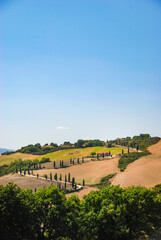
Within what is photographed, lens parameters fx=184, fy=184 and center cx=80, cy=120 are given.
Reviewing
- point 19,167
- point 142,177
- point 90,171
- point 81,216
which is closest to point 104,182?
point 142,177

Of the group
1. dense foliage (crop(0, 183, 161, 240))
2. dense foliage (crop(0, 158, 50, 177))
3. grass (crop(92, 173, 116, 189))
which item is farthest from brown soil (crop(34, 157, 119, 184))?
dense foliage (crop(0, 183, 161, 240))

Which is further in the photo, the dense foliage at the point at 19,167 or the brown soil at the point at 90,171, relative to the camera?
the dense foliage at the point at 19,167

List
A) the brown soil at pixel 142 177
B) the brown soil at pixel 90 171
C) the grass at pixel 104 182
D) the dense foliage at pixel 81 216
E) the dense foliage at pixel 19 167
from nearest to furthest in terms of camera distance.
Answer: the dense foliage at pixel 81 216
the brown soil at pixel 142 177
the grass at pixel 104 182
the brown soil at pixel 90 171
the dense foliage at pixel 19 167

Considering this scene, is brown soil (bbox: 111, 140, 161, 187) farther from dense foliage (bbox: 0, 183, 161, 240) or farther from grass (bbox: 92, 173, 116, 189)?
dense foliage (bbox: 0, 183, 161, 240)

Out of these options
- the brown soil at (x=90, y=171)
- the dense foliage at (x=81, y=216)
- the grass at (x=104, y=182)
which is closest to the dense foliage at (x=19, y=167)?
the brown soil at (x=90, y=171)

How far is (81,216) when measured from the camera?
34781 mm

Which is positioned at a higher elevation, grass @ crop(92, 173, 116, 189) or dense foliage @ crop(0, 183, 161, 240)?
dense foliage @ crop(0, 183, 161, 240)

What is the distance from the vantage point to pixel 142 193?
125 feet

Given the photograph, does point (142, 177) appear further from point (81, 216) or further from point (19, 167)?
point (19, 167)

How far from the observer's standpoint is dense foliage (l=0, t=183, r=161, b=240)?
3278cm

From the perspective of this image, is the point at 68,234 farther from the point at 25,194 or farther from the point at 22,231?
the point at 25,194

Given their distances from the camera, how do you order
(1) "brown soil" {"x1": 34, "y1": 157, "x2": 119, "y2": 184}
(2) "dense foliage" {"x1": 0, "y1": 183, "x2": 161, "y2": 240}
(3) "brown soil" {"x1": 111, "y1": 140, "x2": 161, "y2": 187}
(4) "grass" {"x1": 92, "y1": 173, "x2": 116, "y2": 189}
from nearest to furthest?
(2) "dense foliage" {"x1": 0, "y1": 183, "x2": 161, "y2": 240} < (3) "brown soil" {"x1": 111, "y1": 140, "x2": 161, "y2": 187} < (4) "grass" {"x1": 92, "y1": 173, "x2": 116, "y2": 189} < (1) "brown soil" {"x1": 34, "y1": 157, "x2": 119, "y2": 184}

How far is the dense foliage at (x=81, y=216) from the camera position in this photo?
32781mm

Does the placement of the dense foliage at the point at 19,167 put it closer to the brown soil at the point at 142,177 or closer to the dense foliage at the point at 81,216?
the brown soil at the point at 142,177
